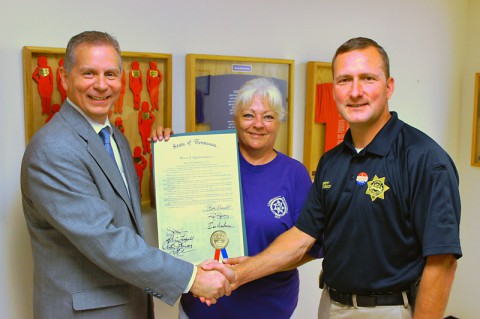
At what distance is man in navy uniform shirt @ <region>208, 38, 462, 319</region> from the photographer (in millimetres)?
1441

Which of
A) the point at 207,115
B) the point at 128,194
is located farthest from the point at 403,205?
the point at 207,115

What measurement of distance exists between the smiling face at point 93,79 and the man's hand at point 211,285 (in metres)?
0.72

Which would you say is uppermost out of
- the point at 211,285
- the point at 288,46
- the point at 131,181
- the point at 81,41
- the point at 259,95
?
the point at 288,46

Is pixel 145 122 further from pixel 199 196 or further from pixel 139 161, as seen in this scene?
pixel 199 196

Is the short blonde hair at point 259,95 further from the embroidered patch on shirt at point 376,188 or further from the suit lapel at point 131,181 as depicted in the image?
the embroidered patch on shirt at point 376,188

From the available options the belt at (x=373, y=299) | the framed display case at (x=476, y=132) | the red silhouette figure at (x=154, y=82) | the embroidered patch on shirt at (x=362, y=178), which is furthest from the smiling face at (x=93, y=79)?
the framed display case at (x=476, y=132)

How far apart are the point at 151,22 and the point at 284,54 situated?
2.64ft

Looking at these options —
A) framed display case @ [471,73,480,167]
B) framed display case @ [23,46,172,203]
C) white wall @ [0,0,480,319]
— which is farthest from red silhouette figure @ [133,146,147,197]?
framed display case @ [471,73,480,167]

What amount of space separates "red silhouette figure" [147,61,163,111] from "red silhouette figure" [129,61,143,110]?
1.8 inches

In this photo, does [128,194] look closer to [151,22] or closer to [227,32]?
[151,22]

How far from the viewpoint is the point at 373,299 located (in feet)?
5.30

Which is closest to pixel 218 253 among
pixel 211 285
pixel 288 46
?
pixel 211 285

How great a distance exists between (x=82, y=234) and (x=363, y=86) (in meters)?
1.05

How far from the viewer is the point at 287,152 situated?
2750 millimetres
